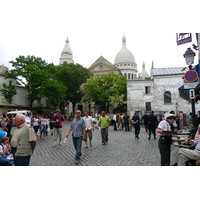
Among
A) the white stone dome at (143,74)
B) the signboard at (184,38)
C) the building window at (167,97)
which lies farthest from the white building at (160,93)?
the white stone dome at (143,74)

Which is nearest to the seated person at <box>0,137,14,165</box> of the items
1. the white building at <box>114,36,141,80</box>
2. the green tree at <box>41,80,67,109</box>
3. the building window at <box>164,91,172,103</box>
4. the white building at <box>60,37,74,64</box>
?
the green tree at <box>41,80,67,109</box>

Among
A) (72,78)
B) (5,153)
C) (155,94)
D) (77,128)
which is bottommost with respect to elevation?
(5,153)

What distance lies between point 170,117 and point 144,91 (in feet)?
103

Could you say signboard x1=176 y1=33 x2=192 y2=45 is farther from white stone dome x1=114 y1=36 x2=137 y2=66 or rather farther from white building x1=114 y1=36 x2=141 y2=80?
white stone dome x1=114 y1=36 x2=137 y2=66

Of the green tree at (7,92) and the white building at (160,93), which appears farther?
the green tree at (7,92)

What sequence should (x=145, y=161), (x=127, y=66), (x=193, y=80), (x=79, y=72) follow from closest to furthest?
(x=145, y=161) → (x=193, y=80) → (x=79, y=72) → (x=127, y=66)

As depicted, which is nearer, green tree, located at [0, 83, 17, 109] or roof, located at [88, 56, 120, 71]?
green tree, located at [0, 83, 17, 109]

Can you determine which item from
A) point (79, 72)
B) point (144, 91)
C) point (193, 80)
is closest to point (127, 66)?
point (79, 72)

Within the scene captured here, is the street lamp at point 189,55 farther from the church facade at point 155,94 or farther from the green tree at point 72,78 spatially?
the green tree at point 72,78

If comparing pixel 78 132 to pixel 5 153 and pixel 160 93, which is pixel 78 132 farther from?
pixel 160 93

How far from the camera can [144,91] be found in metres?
35.8

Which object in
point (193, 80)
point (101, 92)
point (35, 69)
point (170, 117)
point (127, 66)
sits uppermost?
point (127, 66)

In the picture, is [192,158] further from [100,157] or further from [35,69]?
[35,69]

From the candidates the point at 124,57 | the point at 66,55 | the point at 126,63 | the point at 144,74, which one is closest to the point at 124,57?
the point at 124,57
